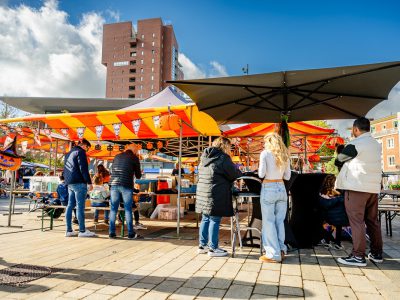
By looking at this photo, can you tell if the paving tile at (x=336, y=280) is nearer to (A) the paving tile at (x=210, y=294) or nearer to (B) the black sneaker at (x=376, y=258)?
(B) the black sneaker at (x=376, y=258)

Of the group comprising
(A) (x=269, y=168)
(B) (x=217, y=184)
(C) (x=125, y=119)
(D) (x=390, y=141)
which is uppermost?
(D) (x=390, y=141)

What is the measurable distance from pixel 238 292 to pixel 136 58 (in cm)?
8438

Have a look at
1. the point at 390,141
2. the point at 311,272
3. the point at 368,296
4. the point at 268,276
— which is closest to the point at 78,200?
the point at 268,276

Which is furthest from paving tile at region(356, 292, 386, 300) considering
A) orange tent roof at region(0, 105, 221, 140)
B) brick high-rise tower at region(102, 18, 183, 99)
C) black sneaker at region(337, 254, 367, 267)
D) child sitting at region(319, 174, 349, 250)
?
brick high-rise tower at region(102, 18, 183, 99)

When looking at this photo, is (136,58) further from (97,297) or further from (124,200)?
(97,297)

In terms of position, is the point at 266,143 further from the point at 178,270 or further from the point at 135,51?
the point at 135,51

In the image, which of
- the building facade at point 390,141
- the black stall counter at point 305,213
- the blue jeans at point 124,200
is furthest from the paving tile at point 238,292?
the building facade at point 390,141

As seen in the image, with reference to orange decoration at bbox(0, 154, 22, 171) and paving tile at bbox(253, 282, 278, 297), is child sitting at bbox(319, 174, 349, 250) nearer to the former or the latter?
paving tile at bbox(253, 282, 278, 297)

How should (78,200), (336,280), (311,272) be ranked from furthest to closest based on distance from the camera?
1. (78,200)
2. (311,272)
3. (336,280)

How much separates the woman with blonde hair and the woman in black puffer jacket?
45cm

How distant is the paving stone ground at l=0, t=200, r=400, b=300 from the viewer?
2.86 metres

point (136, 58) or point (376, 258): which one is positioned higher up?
point (136, 58)

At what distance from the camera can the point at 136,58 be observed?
81.6 metres

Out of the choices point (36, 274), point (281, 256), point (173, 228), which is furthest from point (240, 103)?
point (36, 274)
